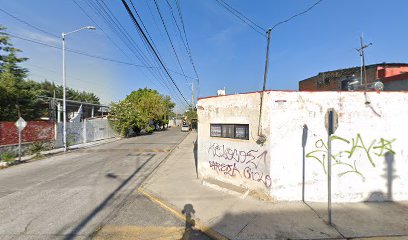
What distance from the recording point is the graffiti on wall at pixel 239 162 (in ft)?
22.1

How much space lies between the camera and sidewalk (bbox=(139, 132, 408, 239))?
4.79 meters

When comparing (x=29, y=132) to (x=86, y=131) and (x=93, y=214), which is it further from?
(x=93, y=214)

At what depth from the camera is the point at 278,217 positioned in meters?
5.52

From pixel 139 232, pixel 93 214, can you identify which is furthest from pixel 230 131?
pixel 93 214

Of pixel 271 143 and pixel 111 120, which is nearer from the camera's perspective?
pixel 271 143

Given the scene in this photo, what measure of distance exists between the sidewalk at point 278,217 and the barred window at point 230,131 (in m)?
1.82

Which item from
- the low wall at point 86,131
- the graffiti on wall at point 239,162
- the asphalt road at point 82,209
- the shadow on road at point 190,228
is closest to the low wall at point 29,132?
the low wall at point 86,131

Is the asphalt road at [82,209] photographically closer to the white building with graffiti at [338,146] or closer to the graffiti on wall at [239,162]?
the graffiti on wall at [239,162]

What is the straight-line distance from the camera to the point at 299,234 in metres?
4.73

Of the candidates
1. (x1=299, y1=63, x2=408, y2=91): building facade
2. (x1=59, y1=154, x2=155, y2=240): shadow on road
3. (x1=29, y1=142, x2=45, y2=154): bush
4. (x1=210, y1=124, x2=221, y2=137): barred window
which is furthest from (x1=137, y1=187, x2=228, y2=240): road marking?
(x1=299, y1=63, x2=408, y2=91): building facade

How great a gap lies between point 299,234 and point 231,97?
14.4ft

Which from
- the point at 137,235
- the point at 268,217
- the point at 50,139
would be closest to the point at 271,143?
the point at 268,217

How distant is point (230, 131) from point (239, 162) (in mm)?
1059

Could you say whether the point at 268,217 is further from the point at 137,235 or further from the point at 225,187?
the point at 137,235
